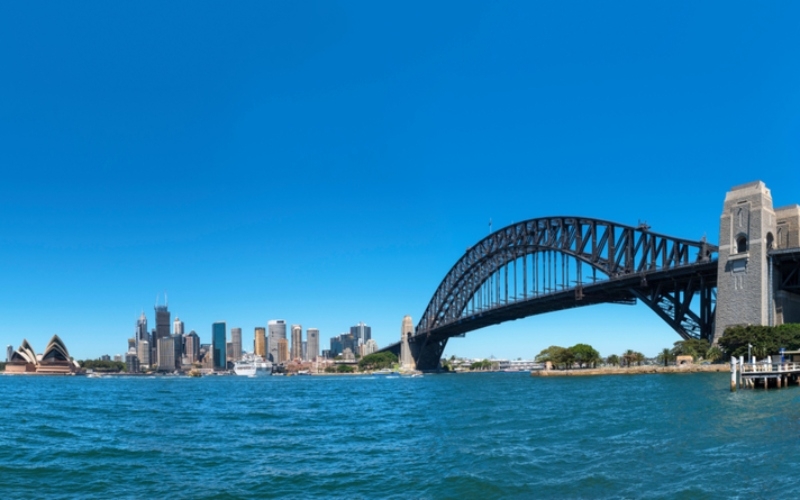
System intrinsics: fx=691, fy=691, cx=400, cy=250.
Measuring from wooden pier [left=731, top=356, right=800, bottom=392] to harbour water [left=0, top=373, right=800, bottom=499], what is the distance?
5730 mm

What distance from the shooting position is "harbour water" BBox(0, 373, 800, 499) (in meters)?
16.9

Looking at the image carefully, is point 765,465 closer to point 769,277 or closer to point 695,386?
point 695,386

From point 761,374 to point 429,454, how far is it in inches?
1173

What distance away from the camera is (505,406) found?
134 feet

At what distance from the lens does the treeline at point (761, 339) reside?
61.7m

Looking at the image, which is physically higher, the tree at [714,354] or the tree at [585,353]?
the tree at [714,354]

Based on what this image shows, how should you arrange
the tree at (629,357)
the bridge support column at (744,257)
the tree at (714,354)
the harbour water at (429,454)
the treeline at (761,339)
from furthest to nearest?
the tree at (629,357), the tree at (714,354), the bridge support column at (744,257), the treeline at (761,339), the harbour water at (429,454)

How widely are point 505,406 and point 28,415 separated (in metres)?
27.5

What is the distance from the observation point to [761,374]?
4284 cm

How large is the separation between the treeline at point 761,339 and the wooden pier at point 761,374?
15926mm

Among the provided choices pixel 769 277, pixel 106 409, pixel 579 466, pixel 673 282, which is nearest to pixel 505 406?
pixel 579 466

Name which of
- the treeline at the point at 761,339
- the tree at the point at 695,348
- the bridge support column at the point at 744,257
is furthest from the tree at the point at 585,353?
the treeline at the point at 761,339

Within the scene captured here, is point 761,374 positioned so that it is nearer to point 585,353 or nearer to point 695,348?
point 695,348

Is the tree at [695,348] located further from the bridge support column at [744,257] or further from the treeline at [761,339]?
the treeline at [761,339]
